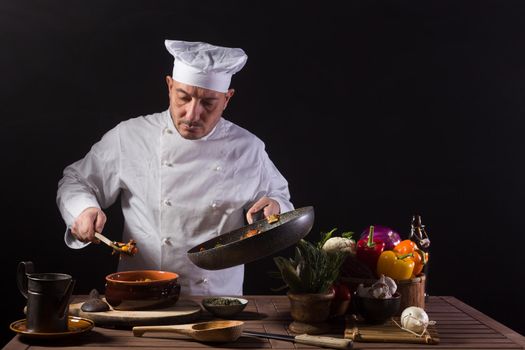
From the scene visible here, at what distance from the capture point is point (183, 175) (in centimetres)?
331

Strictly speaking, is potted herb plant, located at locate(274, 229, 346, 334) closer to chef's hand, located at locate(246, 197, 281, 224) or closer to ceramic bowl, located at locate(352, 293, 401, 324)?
ceramic bowl, located at locate(352, 293, 401, 324)

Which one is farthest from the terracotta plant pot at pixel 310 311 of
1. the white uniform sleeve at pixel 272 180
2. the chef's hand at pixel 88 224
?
the white uniform sleeve at pixel 272 180

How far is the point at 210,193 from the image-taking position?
3326 mm

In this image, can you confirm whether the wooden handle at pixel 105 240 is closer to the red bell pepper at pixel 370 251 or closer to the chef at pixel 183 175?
the chef at pixel 183 175

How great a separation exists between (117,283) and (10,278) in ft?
5.56

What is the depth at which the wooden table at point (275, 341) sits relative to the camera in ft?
6.62

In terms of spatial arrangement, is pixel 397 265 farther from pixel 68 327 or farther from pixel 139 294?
pixel 68 327

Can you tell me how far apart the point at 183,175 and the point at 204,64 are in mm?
527

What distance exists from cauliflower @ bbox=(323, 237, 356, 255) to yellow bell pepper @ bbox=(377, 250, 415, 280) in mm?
116

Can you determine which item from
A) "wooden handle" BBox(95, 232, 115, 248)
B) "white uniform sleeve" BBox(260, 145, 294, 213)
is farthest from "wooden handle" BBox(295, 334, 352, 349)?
"white uniform sleeve" BBox(260, 145, 294, 213)

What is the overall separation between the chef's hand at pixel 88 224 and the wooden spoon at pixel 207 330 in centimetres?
71

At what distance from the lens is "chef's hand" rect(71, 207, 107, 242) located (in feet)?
8.91

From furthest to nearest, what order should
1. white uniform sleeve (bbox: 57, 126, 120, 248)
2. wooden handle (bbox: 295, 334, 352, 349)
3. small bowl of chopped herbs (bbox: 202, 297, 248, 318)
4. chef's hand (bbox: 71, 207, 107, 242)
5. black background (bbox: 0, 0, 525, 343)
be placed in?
black background (bbox: 0, 0, 525, 343) < white uniform sleeve (bbox: 57, 126, 120, 248) < chef's hand (bbox: 71, 207, 107, 242) < small bowl of chopped herbs (bbox: 202, 297, 248, 318) < wooden handle (bbox: 295, 334, 352, 349)

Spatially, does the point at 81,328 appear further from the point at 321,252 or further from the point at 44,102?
the point at 44,102
